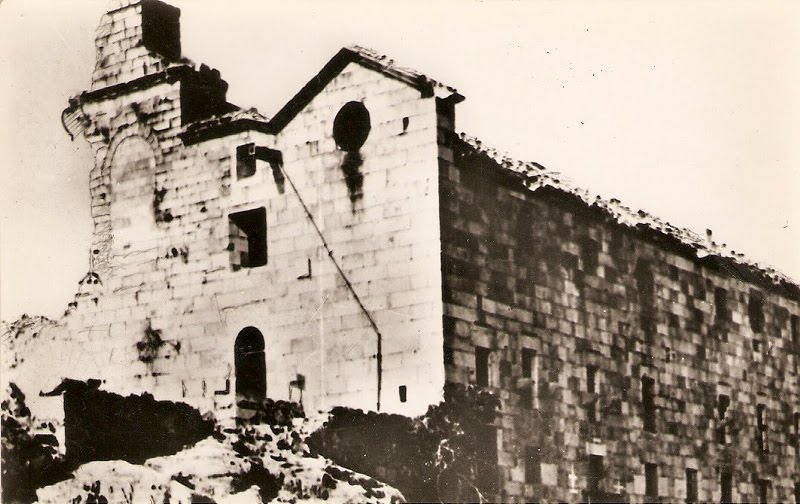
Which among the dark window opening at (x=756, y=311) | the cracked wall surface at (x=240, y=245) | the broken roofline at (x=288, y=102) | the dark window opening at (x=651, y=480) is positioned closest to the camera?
the cracked wall surface at (x=240, y=245)

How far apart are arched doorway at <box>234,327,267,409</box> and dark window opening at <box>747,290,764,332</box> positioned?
40.3 feet

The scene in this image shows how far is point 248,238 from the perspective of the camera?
79.5 ft

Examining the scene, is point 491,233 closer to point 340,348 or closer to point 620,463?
point 340,348

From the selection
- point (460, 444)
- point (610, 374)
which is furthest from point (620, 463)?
point (460, 444)

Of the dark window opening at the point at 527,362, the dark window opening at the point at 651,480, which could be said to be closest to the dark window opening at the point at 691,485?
the dark window opening at the point at 651,480

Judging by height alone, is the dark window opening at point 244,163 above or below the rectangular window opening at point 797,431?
above

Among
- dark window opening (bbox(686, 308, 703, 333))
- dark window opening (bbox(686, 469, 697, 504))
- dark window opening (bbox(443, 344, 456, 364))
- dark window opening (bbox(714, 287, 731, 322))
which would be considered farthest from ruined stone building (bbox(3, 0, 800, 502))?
dark window opening (bbox(714, 287, 731, 322))

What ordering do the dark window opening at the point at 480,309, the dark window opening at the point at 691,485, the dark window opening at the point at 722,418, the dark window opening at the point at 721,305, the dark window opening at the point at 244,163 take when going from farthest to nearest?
the dark window opening at the point at 721,305
the dark window opening at the point at 722,418
the dark window opening at the point at 691,485
the dark window opening at the point at 244,163
the dark window opening at the point at 480,309

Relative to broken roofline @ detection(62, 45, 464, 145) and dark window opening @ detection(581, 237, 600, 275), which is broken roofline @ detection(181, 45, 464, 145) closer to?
broken roofline @ detection(62, 45, 464, 145)

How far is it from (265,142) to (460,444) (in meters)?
6.23

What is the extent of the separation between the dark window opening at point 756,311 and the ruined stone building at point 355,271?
13.3 feet

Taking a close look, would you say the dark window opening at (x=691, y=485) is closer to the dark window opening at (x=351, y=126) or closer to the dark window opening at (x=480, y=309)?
the dark window opening at (x=480, y=309)

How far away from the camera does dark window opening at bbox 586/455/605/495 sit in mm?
24781

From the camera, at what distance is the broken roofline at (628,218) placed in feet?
75.4
